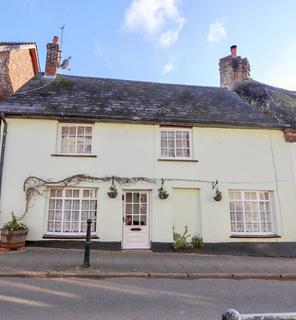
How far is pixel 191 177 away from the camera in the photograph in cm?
1137

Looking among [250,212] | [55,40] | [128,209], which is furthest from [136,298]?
[55,40]

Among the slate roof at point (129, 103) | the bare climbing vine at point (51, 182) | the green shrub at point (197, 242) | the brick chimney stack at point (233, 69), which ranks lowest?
the green shrub at point (197, 242)

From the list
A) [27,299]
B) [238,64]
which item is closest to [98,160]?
[27,299]

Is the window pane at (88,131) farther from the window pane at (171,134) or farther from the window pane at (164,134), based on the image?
the window pane at (171,134)

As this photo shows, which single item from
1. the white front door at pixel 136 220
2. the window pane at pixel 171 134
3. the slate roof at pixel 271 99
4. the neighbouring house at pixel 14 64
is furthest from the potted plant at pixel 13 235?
the slate roof at pixel 271 99

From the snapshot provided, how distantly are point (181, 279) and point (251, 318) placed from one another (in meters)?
5.54

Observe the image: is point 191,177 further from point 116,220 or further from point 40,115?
point 40,115

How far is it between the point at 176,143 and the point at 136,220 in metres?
3.48

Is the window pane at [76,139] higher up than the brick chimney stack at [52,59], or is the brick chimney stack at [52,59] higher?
the brick chimney stack at [52,59]

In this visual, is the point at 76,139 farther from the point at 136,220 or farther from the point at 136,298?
the point at 136,298

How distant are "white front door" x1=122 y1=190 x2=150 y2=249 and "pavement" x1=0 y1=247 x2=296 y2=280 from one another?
0.53 metres

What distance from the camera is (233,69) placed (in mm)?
17891

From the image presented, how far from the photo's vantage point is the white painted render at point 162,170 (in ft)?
35.0

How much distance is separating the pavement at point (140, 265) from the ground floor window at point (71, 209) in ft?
2.92
